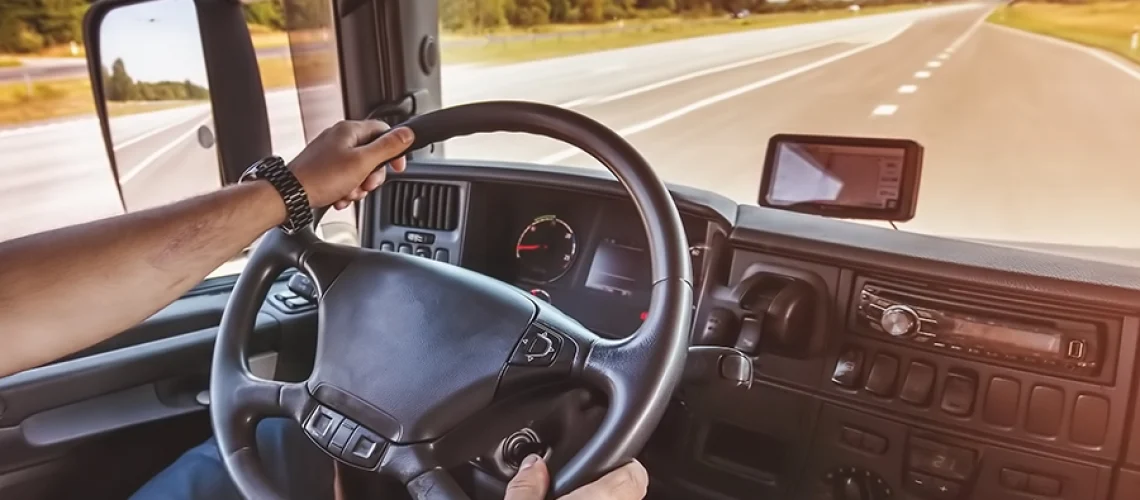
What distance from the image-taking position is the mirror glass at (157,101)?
2.31 m

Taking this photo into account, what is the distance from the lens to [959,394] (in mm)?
1596

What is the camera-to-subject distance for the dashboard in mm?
1485

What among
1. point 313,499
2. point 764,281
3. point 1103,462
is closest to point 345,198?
point 313,499

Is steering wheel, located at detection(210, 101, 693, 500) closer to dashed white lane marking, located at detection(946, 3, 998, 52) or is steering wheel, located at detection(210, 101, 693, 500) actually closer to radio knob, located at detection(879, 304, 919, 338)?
radio knob, located at detection(879, 304, 919, 338)

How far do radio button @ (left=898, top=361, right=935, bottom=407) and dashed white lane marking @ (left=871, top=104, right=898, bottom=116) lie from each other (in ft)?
2.57

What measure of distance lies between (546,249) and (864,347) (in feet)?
2.66

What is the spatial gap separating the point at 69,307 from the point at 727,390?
1233mm

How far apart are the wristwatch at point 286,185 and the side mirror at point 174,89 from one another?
1.06 metres

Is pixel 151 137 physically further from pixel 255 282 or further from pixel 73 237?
pixel 73 237

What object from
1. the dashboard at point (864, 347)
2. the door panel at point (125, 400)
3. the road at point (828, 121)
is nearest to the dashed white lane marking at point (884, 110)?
the road at point (828, 121)

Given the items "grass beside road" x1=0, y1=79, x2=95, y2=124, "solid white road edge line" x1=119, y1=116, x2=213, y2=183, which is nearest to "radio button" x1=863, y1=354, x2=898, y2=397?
"solid white road edge line" x1=119, y1=116, x2=213, y2=183

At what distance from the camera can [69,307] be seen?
1.22 m

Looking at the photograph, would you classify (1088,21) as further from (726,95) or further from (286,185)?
(286,185)

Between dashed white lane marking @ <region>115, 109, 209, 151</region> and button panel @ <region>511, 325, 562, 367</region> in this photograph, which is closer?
button panel @ <region>511, 325, 562, 367</region>
